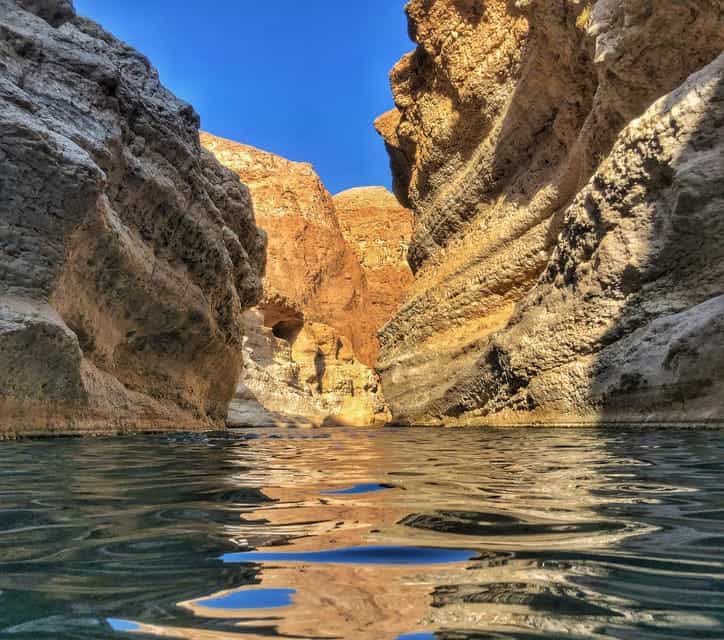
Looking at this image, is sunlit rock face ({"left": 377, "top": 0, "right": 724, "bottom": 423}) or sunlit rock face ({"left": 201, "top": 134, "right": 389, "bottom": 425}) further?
sunlit rock face ({"left": 201, "top": 134, "right": 389, "bottom": 425})

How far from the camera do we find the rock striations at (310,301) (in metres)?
26.3

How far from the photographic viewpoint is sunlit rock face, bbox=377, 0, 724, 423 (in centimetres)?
831

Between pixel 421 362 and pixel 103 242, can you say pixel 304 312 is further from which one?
pixel 103 242

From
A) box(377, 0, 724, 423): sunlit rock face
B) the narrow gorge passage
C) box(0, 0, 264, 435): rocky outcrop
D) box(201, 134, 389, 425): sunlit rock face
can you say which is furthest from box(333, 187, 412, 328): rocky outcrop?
box(0, 0, 264, 435): rocky outcrop

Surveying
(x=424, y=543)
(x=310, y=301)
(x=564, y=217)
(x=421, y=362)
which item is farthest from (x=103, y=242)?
(x=310, y=301)

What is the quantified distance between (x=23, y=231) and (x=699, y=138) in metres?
7.67

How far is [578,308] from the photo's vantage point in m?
9.99

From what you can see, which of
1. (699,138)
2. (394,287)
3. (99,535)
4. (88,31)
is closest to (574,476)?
(99,535)

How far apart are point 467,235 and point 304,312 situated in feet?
61.3

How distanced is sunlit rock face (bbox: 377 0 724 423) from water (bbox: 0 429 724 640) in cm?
534

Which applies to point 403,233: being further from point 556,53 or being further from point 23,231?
point 23,231

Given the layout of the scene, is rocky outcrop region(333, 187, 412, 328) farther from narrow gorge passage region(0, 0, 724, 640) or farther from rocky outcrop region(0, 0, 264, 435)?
rocky outcrop region(0, 0, 264, 435)

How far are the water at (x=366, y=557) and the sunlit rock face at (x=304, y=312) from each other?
69.7 feet

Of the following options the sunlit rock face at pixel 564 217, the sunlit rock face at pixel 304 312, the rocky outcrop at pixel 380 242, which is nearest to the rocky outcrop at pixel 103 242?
the sunlit rock face at pixel 564 217
